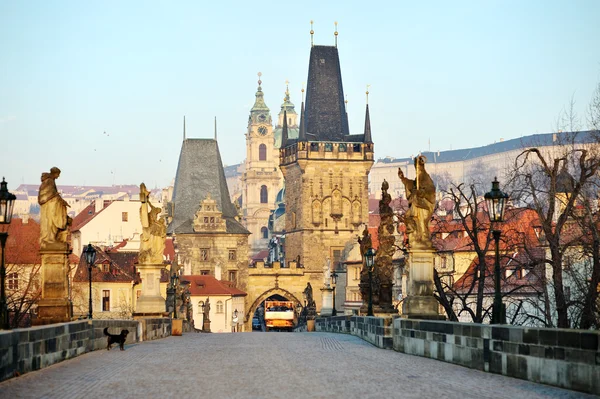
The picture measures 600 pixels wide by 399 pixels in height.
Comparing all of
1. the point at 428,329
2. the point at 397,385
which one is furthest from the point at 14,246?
the point at 397,385

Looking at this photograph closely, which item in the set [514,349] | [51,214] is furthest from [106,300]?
[514,349]

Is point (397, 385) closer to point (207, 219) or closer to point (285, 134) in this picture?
point (207, 219)

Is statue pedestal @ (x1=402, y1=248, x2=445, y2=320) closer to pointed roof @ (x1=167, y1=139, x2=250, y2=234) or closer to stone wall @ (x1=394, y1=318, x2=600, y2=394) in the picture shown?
stone wall @ (x1=394, y1=318, x2=600, y2=394)

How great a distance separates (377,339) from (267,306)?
A: 231ft

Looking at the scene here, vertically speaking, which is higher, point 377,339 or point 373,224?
point 373,224

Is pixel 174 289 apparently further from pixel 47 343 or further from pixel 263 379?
pixel 263 379

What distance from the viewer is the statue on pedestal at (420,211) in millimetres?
26531

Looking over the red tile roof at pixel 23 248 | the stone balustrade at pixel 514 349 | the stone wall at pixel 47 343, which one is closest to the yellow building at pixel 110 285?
the red tile roof at pixel 23 248

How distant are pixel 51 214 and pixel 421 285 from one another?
26.3ft

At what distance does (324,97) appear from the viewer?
5320 inches

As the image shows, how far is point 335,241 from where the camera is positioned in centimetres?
13238

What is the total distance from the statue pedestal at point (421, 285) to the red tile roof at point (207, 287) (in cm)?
8679

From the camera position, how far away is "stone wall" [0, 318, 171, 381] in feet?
56.9

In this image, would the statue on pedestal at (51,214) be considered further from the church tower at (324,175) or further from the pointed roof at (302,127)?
the pointed roof at (302,127)
